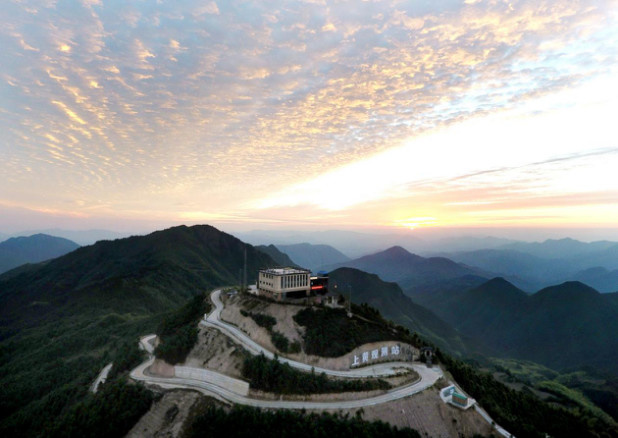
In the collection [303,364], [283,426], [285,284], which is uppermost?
[285,284]

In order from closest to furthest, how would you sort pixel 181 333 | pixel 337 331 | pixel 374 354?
pixel 374 354, pixel 337 331, pixel 181 333

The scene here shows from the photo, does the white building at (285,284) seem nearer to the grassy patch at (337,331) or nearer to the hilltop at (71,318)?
the grassy patch at (337,331)

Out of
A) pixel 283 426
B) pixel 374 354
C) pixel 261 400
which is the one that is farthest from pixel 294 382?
pixel 374 354

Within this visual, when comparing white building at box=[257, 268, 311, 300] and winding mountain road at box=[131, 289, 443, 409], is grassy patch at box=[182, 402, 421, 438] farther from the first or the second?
white building at box=[257, 268, 311, 300]

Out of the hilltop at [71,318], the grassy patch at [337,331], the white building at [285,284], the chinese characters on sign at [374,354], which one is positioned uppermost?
the white building at [285,284]

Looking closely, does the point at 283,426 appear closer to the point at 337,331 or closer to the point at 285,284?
the point at 337,331

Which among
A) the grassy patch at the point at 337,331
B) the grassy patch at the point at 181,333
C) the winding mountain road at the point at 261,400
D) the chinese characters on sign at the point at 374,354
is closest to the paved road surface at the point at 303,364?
the winding mountain road at the point at 261,400

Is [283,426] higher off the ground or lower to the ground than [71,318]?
higher
